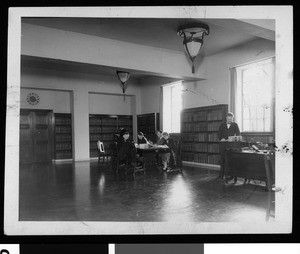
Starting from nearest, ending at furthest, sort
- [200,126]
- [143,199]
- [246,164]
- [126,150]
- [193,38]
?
1. [143,199]
2. [246,164]
3. [193,38]
4. [126,150]
5. [200,126]

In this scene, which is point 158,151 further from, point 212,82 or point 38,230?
point 38,230

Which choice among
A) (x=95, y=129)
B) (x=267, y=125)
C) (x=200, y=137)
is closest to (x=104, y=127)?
(x=95, y=129)

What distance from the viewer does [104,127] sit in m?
11.1

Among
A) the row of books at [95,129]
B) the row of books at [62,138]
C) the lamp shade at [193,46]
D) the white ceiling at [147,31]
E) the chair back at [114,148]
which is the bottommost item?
the chair back at [114,148]

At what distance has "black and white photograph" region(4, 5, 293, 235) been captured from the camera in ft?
8.01

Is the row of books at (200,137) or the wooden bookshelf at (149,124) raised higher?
the wooden bookshelf at (149,124)

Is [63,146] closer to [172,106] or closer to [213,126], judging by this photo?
[172,106]

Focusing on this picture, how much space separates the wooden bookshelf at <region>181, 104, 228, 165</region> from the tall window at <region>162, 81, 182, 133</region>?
513 millimetres

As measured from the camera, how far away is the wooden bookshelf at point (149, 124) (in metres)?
10.5

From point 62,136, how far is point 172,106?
4437mm

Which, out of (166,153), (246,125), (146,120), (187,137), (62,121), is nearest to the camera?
(246,125)

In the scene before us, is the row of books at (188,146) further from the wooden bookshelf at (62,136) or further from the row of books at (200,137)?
the wooden bookshelf at (62,136)

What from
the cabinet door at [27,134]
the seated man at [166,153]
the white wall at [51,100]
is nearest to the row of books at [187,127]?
the seated man at [166,153]

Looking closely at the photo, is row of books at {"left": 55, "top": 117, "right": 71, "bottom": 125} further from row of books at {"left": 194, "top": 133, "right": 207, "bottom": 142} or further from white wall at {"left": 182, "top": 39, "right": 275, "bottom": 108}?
row of books at {"left": 194, "top": 133, "right": 207, "bottom": 142}
